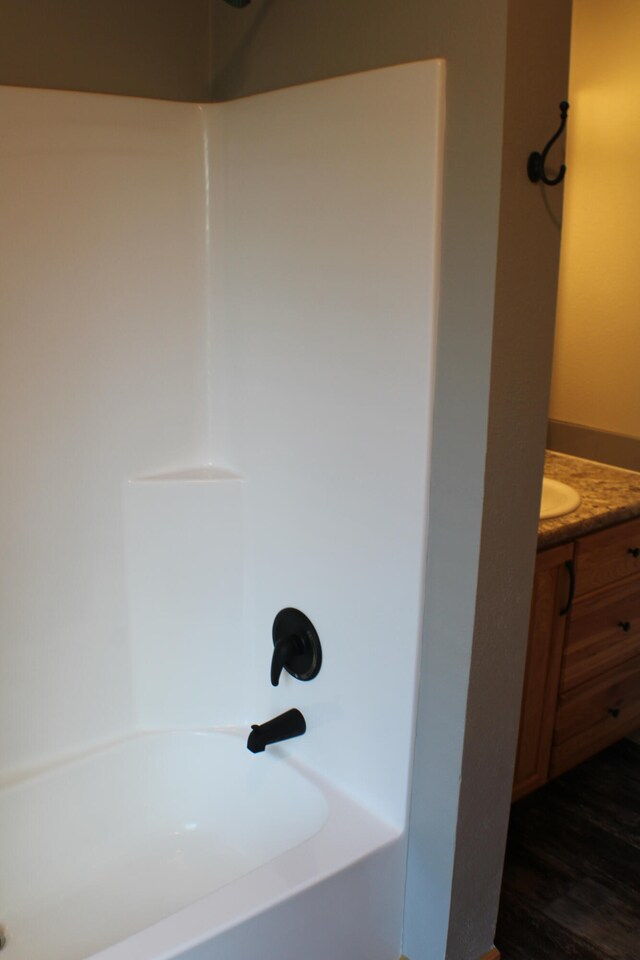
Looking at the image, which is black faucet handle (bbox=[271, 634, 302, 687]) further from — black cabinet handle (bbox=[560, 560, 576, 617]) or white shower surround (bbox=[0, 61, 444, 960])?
black cabinet handle (bbox=[560, 560, 576, 617])

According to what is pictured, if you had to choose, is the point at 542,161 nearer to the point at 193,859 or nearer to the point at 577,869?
the point at 193,859

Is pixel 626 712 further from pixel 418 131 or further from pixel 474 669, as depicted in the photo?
pixel 418 131

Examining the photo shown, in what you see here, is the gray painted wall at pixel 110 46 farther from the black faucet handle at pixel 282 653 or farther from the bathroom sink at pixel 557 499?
the bathroom sink at pixel 557 499

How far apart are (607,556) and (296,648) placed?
0.90m

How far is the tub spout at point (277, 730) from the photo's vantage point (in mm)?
1698

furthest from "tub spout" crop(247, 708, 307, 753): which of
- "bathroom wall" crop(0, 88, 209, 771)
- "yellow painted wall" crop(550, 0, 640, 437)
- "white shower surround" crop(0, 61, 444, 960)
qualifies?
"yellow painted wall" crop(550, 0, 640, 437)

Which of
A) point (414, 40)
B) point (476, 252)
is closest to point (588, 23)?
point (414, 40)

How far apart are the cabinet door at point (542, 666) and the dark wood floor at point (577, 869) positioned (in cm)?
11

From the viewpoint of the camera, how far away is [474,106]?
1.26m

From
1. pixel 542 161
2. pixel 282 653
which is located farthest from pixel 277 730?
pixel 542 161

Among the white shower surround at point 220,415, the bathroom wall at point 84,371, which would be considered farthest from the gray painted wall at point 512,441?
the bathroom wall at point 84,371

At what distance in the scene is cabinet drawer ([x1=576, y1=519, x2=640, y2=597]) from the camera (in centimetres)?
211

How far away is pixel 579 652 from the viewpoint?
222cm

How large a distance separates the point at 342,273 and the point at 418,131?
0.27 m
